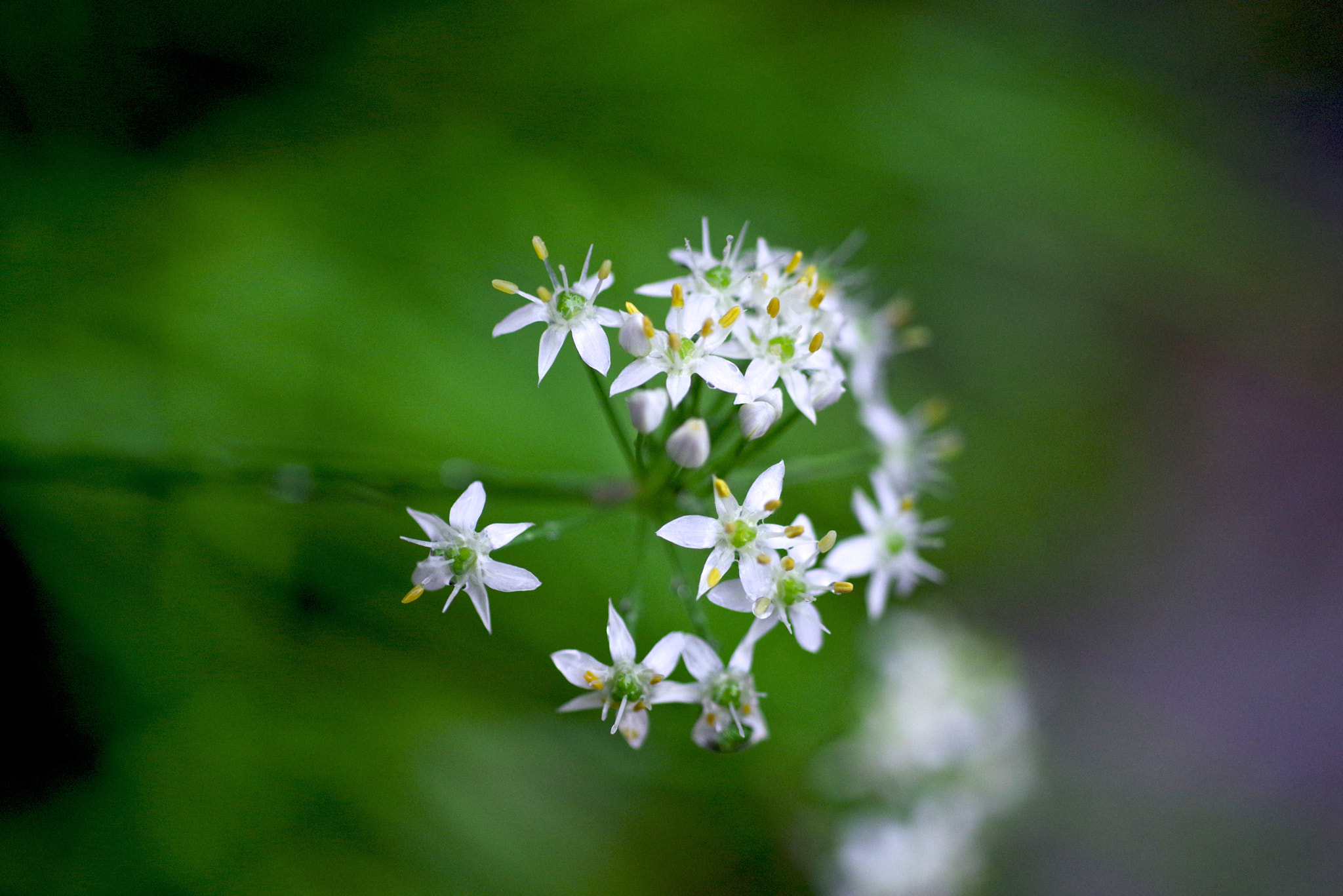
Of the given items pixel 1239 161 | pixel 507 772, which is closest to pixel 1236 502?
pixel 1239 161

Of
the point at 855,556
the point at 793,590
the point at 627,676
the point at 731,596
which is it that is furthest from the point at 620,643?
the point at 855,556

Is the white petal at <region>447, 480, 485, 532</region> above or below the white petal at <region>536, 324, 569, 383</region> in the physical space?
below

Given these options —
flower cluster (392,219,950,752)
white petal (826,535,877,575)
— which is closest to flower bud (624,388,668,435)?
flower cluster (392,219,950,752)

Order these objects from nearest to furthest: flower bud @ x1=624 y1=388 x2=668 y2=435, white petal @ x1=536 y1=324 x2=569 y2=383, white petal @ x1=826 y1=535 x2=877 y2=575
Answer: flower bud @ x1=624 y1=388 x2=668 y2=435
white petal @ x1=536 y1=324 x2=569 y2=383
white petal @ x1=826 y1=535 x2=877 y2=575

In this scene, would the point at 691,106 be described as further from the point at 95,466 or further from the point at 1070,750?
the point at 1070,750

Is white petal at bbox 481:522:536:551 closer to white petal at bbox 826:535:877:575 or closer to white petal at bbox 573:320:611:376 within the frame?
white petal at bbox 573:320:611:376

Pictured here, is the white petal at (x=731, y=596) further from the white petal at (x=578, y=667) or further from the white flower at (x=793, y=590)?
the white petal at (x=578, y=667)

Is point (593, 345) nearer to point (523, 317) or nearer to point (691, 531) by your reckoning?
point (523, 317)
